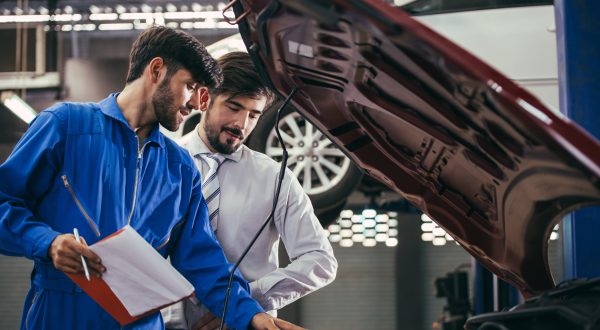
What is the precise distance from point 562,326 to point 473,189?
0.40 metres

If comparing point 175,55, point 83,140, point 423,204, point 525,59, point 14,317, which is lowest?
point 14,317

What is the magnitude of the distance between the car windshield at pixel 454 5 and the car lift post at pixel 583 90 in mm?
2768

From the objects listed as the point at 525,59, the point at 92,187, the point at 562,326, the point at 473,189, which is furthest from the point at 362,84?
the point at 525,59

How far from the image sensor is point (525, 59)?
4.84 m

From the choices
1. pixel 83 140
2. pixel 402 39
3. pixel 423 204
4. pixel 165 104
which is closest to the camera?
pixel 402 39

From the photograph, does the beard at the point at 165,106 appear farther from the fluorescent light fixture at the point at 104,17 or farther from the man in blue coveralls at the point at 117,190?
the fluorescent light fixture at the point at 104,17

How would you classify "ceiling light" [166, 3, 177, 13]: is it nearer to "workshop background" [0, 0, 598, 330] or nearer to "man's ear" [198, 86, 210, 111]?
"workshop background" [0, 0, 598, 330]

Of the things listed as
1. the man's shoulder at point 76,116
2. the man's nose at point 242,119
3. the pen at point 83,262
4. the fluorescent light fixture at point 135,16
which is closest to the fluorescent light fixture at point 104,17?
the fluorescent light fixture at point 135,16

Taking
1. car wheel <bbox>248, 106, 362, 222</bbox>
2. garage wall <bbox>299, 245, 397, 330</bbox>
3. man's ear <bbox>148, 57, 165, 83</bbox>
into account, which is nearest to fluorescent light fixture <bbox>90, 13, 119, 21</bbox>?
garage wall <bbox>299, 245, 397, 330</bbox>

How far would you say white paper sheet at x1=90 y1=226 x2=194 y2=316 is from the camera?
1.80 metres

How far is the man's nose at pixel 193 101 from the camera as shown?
2246 millimetres

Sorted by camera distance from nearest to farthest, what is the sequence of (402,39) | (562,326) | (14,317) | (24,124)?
(402,39) → (562,326) → (24,124) → (14,317)

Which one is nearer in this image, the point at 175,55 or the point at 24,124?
the point at 175,55

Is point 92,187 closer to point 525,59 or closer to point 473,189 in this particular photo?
point 473,189
